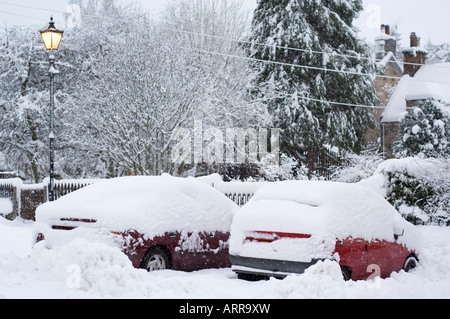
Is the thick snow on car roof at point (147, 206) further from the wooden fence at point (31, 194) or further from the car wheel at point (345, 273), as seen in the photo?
the wooden fence at point (31, 194)

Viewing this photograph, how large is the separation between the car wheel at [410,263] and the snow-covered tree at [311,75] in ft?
59.5

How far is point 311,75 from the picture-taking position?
2902 centimetres

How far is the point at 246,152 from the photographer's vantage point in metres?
26.3

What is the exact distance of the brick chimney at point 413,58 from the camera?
43.3 m

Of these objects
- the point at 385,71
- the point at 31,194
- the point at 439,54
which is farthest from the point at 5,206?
the point at 439,54

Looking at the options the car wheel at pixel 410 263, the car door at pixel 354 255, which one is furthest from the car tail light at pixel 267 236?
the car wheel at pixel 410 263

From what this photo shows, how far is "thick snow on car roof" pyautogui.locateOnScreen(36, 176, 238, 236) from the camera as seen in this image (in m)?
7.89

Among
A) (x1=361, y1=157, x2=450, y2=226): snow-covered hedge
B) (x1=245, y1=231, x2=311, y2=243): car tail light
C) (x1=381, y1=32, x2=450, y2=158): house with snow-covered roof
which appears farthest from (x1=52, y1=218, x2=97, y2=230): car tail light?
(x1=381, y1=32, x2=450, y2=158): house with snow-covered roof

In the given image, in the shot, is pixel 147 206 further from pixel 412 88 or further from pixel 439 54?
pixel 439 54

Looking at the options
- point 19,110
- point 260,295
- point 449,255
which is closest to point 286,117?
point 19,110

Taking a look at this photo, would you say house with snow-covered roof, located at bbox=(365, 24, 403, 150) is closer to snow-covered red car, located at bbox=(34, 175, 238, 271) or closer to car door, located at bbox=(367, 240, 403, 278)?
car door, located at bbox=(367, 240, 403, 278)

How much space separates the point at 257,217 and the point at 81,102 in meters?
16.7

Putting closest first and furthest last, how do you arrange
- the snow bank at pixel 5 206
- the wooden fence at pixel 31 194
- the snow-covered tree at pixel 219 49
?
1. the wooden fence at pixel 31 194
2. the snow bank at pixel 5 206
3. the snow-covered tree at pixel 219 49

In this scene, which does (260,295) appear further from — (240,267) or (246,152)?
(246,152)
